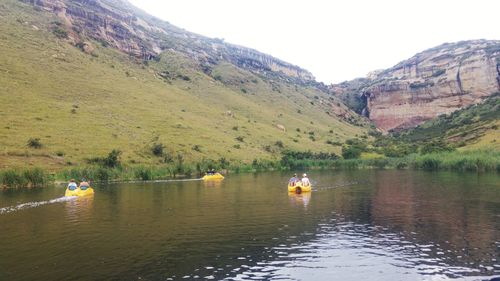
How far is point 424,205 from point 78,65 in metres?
109

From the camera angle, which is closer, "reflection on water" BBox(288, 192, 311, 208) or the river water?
the river water

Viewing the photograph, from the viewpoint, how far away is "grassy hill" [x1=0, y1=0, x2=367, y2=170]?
83.6 metres

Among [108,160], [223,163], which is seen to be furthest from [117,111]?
[108,160]

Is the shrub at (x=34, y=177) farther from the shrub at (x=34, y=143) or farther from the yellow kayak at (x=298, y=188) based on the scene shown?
the yellow kayak at (x=298, y=188)

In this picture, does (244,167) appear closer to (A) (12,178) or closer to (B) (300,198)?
(A) (12,178)

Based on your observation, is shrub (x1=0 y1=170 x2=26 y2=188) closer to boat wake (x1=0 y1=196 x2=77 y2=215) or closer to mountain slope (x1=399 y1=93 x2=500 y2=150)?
boat wake (x1=0 y1=196 x2=77 y2=215)

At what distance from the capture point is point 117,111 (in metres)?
109

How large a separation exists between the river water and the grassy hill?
115 feet

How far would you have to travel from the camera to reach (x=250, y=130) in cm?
13300

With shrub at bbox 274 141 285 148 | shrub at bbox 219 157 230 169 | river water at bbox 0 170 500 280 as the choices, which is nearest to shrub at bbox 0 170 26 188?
river water at bbox 0 170 500 280

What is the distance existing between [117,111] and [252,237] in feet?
288

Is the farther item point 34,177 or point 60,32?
point 60,32

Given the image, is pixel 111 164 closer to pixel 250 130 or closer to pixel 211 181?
pixel 211 181

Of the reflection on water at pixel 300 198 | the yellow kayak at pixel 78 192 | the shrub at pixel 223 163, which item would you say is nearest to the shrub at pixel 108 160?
the shrub at pixel 223 163
